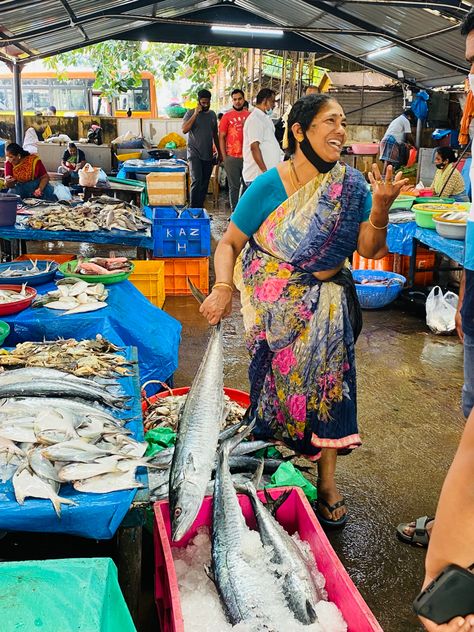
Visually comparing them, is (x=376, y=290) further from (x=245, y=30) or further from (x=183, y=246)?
(x=245, y=30)

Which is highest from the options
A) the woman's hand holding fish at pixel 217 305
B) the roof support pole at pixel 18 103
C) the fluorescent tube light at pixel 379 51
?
the fluorescent tube light at pixel 379 51

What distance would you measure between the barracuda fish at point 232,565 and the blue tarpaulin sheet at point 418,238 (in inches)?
147

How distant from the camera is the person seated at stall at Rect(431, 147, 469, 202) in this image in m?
8.04

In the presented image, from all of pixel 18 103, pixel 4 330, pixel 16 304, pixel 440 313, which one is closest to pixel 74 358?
pixel 4 330

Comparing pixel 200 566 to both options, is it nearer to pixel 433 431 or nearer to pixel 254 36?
pixel 433 431

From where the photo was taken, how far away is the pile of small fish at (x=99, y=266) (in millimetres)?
4465

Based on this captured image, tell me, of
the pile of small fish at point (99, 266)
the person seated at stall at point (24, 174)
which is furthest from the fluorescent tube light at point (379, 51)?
the pile of small fish at point (99, 266)

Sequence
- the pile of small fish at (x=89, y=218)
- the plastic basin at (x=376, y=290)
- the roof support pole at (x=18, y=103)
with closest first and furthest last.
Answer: the pile of small fish at (x=89, y=218) → the plastic basin at (x=376, y=290) → the roof support pole at (x=18, y=103)

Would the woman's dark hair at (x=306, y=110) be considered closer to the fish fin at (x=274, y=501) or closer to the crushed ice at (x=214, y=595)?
the fish fin at (x=274, y=501)

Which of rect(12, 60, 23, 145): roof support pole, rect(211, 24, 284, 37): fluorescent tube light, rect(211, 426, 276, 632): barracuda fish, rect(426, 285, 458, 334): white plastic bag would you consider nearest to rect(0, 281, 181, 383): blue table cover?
rect(211, 426, 276, 632): barracuda fish

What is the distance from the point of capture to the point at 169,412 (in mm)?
3479

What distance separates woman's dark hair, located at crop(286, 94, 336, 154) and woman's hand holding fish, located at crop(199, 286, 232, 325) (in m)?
0.79

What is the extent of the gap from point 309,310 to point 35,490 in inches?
58.8

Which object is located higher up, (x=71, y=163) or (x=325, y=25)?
(x=325, y=25)
